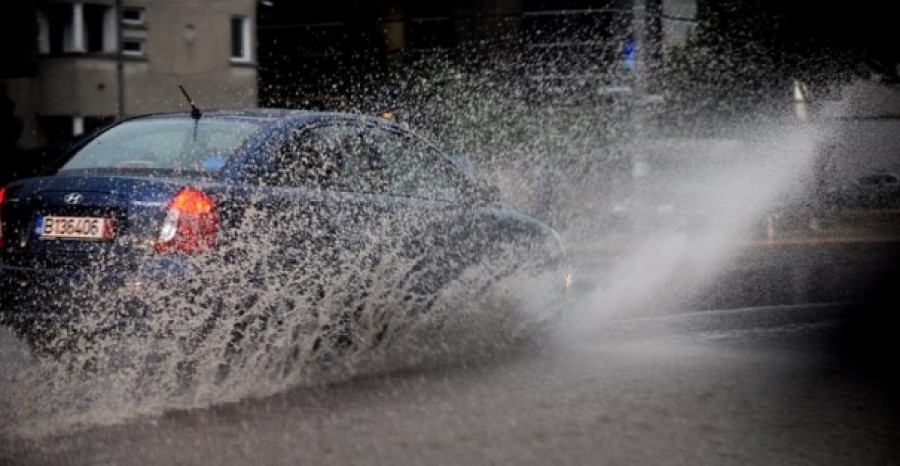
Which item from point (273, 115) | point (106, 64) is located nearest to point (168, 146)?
point (273, 115)

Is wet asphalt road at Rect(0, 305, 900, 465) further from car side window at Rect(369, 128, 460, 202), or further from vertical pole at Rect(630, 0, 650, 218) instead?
vertical pole at Rect(630, 0, 650, 218)

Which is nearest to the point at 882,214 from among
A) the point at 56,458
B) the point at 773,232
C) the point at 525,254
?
the point at 773,232

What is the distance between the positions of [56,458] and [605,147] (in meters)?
20.1

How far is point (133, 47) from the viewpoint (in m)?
34.3

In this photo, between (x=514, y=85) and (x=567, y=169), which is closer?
(x=567, y=169)

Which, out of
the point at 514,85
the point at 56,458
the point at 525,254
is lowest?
the point at 56,458

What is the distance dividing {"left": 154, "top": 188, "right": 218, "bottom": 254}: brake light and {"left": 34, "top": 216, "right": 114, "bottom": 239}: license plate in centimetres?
31

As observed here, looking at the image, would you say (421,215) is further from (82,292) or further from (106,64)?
(106,64)

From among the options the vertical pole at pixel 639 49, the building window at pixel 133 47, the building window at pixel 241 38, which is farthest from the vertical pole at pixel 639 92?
the building window at pixel 241 38

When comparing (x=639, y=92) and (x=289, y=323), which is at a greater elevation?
(x=639, y=92)

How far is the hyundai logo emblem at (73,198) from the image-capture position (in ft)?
21.7

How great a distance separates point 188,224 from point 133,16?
29258 millimetres

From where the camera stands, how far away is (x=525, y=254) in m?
8.57

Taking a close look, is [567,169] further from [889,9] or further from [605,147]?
[889,9]
